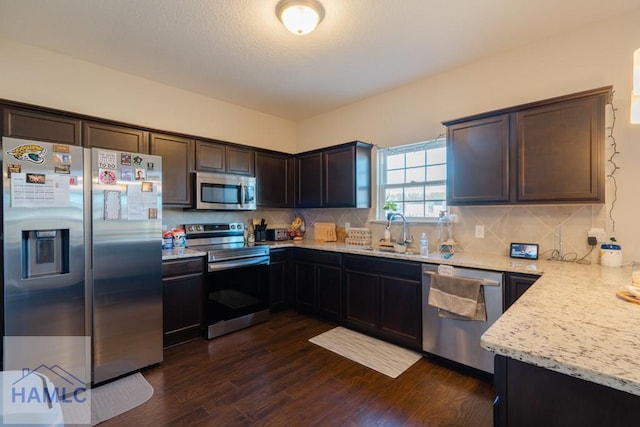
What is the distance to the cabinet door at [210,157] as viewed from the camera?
3.40m

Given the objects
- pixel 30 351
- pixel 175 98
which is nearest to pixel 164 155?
pixel 175 98

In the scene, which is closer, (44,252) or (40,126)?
(44,252)

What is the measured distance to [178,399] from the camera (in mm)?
2092

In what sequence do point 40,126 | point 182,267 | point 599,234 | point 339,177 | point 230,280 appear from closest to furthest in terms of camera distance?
point 599,234 → point 40,126 → point 182,267 → point 230,280 → point 339,177

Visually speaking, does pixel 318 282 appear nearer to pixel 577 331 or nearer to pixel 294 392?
pixel 294 392

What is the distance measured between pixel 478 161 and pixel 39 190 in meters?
3.32

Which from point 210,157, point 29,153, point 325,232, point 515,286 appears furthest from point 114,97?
A: point 515,286

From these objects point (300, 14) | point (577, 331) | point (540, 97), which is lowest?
point (577, 331)

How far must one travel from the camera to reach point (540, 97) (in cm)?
256

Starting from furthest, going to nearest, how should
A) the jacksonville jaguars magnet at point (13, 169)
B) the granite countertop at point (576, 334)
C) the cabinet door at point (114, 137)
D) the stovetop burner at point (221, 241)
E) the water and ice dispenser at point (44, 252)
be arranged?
the stovetop burner at point (221, 241)
the cabinet door at point (114, 137)
the water and ice dispenser at point (44, 252)
the jacksonville jaguars magnet at point (13, 169)
the granite countertop at point (576, 334)

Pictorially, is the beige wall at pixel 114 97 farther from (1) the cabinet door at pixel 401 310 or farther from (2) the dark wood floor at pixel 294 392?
(1) the cabinet door at pixel 401 310

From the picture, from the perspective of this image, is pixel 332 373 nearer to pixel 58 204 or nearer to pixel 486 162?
pixel 486 162

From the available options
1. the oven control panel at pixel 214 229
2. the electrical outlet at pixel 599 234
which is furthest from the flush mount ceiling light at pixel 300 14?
the electrical outlet at pixel 599 234

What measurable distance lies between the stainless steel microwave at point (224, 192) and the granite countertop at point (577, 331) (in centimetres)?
303
